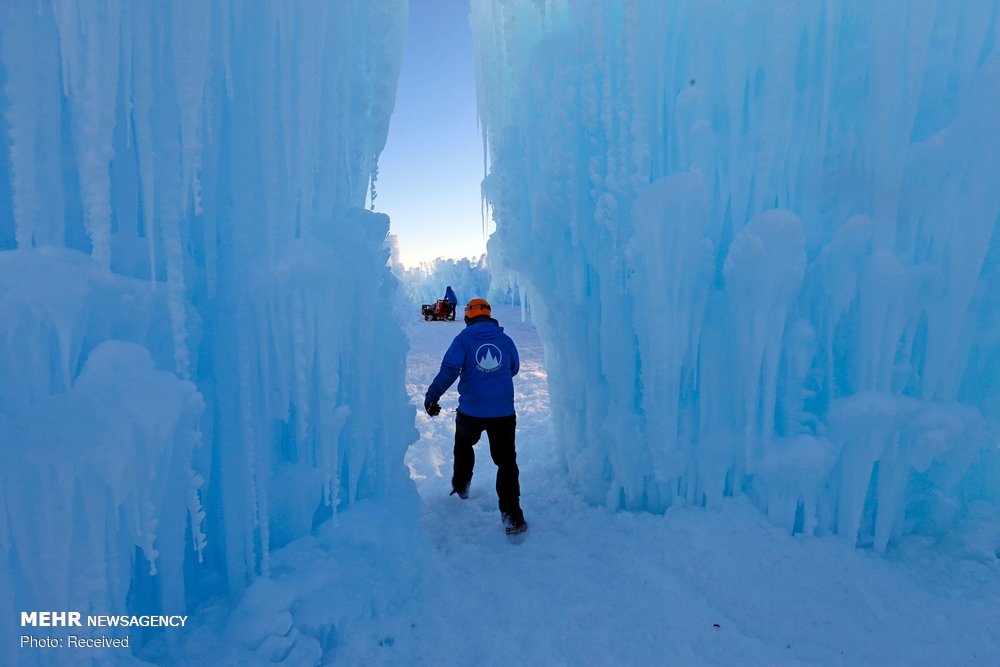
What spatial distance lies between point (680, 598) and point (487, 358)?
226cm

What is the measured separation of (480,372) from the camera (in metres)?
4.50

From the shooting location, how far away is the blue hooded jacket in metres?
4.48

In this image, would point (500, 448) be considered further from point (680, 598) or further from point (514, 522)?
point (680, 598)

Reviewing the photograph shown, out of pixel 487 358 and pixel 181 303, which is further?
pixel 487 358

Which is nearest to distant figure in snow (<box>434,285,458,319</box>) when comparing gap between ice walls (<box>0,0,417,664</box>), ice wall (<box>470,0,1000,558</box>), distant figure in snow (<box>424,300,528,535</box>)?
ice wall (<box>470,0,1000,558</box>)

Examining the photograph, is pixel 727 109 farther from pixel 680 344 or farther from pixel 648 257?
pixel 680 344

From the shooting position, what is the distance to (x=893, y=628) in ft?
10.5

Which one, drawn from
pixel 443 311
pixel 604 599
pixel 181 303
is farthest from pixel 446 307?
pixel 181 303

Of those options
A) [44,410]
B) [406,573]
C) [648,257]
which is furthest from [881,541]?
[44,410]

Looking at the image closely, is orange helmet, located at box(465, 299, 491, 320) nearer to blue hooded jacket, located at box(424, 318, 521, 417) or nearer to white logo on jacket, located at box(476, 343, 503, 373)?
blue hooded jacket, located at box(424, 318, 521, 417)

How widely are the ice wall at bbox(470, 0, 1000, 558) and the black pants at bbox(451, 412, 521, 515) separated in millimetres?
977

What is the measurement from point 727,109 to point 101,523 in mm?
5198

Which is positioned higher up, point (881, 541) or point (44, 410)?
point (44, 410)

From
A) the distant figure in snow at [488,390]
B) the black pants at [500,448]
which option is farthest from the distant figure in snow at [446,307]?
the distant figure in snow at [488,390]
